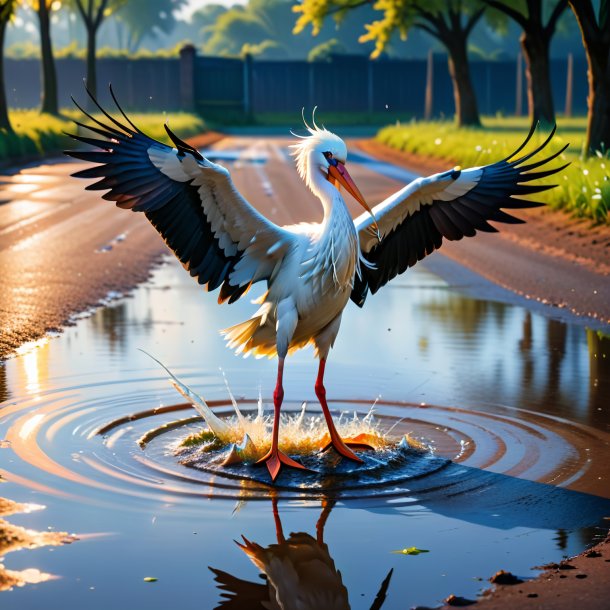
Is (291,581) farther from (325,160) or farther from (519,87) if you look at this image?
(519,87)

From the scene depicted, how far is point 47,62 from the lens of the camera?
40.2 m

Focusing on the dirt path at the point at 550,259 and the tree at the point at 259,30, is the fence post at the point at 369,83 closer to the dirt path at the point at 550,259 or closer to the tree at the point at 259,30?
the dirt path at the point at 550,259

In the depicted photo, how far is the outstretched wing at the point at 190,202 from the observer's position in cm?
657

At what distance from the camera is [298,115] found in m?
56.2

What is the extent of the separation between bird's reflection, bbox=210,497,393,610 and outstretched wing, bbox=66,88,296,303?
1879 mm

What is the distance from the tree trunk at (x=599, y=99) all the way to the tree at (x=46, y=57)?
22.1 meters

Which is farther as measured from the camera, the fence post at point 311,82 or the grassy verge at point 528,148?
the fence post at point 311,82

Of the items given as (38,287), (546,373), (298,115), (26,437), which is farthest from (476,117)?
(26,437)

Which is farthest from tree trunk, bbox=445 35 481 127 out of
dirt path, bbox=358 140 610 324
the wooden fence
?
dirt path, bbox=358 140 610 324

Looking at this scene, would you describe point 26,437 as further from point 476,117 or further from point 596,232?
point 476,117

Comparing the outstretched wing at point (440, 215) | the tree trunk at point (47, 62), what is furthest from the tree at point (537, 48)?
the outstretched wing at point (440, 215)

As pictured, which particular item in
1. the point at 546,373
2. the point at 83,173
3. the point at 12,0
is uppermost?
the point at 12,0

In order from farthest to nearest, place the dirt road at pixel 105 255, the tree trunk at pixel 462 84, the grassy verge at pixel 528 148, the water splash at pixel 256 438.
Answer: the tree trunk at pixel 462 84
the grassy verge at pixel 528 148
the dirt road at pixel 105 255
the water splash at pixel 256 438

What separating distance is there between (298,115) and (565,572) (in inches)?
2056
